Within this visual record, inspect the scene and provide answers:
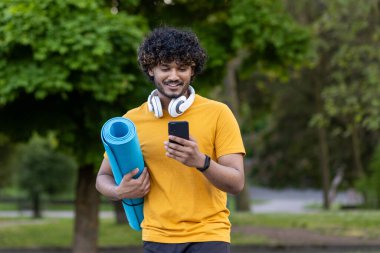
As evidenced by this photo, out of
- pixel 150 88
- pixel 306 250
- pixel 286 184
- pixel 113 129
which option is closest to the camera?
pixel 113 129

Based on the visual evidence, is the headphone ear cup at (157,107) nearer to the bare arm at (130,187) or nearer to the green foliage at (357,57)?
the bare arm at (130,187)

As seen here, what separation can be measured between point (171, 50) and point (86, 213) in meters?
9.08

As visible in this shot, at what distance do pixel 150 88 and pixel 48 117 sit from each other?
1547 millimetres

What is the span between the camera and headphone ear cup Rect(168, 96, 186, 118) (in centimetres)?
314

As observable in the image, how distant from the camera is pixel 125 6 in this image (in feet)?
35.9

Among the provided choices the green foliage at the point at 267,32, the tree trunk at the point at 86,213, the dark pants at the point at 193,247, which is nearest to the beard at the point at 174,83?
the dark pants at the point at 193,247

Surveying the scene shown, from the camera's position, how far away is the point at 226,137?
3.17 meters

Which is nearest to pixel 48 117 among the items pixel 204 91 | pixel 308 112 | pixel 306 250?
pixel 204 91

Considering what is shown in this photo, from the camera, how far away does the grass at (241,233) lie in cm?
1481

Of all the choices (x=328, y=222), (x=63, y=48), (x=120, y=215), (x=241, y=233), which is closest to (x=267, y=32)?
(x=63, y=48)

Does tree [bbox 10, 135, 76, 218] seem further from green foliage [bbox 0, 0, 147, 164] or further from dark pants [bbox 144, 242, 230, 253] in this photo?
dark pants [bbox 144, 242, 230, 253]

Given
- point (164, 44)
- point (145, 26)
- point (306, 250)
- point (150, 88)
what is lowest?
→ point (306, 250)

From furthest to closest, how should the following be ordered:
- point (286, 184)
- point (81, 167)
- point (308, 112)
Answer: point (286, 184) < point (308, 112) < point (81, 167)

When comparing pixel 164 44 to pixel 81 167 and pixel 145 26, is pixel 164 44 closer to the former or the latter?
pixel 145 26
